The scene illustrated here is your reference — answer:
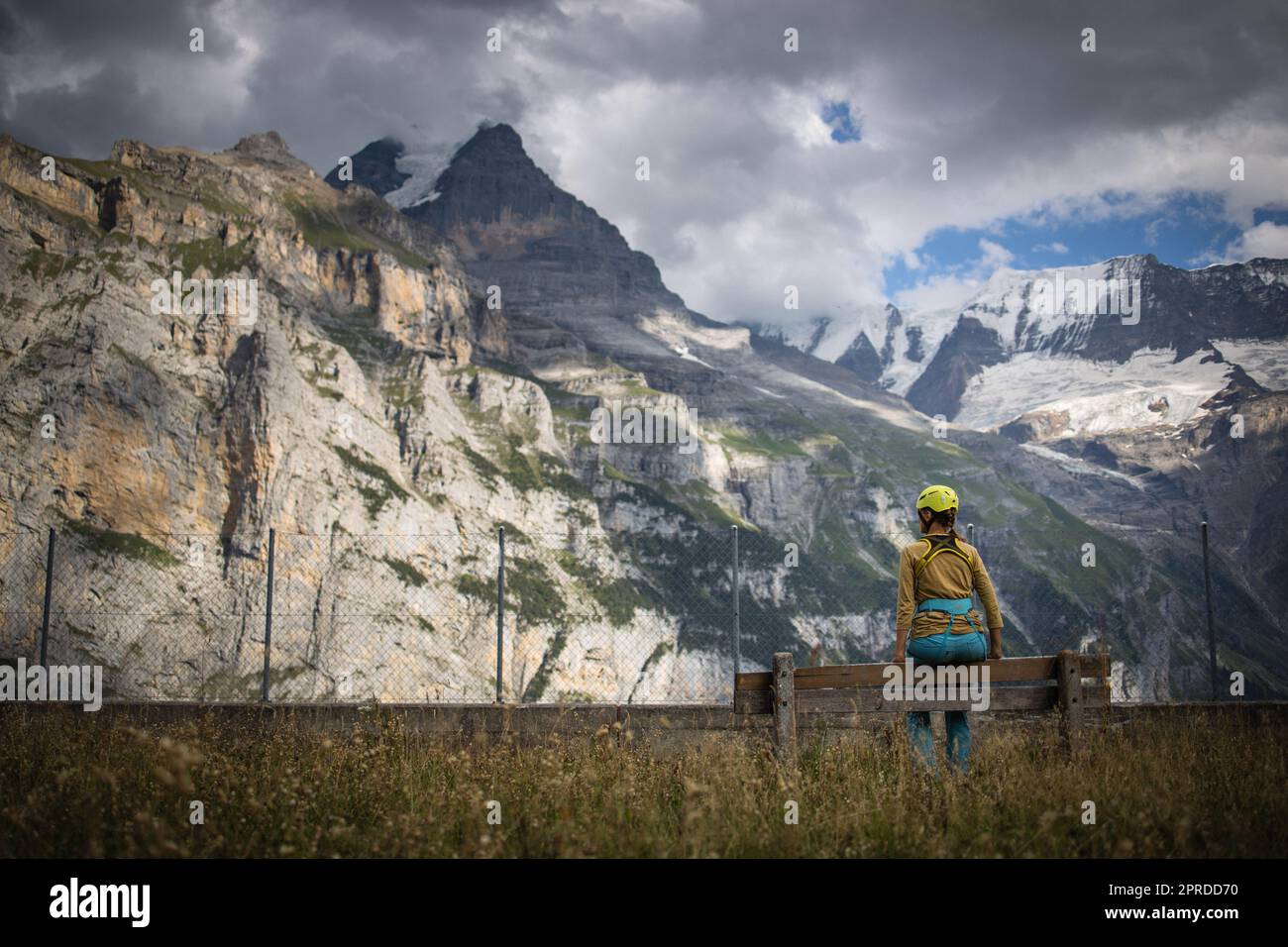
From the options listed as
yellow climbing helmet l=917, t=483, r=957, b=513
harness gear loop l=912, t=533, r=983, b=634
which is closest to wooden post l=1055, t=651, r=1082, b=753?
harness gear loop l=912, t=533, r=983, b=634

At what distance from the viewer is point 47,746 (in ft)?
28.3

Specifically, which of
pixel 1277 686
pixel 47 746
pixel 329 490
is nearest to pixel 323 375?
pixel 329 490

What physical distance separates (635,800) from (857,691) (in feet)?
7.57

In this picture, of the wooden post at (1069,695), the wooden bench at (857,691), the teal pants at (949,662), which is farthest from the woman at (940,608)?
the wooden post at (1069,695)

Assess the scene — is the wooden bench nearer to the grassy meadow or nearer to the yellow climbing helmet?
the grassy meadow

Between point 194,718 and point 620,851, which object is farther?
point 194,718

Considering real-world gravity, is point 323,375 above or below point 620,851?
above

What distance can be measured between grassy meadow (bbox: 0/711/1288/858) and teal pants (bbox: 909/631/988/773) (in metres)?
0.24

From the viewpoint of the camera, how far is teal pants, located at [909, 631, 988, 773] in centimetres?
757

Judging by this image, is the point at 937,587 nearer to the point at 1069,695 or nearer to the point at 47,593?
the point at 1069,695

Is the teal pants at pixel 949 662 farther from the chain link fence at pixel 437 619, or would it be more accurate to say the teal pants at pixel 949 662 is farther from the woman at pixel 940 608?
the chain link fence at pixel 437 619

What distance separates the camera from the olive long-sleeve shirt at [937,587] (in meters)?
7.68
